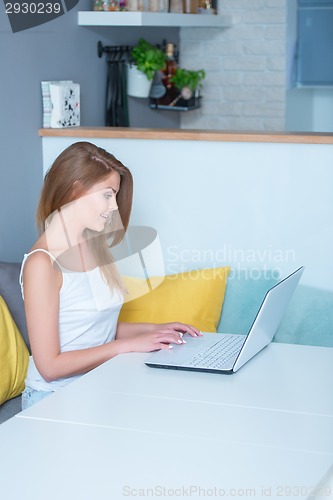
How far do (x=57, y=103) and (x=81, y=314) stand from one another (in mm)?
1064

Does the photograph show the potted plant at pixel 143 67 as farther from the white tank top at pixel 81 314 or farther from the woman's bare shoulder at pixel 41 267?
the woman's bare shoulder at pixel 41 267

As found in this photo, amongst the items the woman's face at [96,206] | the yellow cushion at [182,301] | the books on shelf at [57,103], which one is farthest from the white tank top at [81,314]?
the books on shelf at [57,103]

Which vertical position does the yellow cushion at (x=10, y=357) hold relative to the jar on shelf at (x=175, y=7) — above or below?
below

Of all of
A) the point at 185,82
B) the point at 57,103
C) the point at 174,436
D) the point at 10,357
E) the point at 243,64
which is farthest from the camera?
the point at 243,64

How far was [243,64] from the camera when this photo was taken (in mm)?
3807

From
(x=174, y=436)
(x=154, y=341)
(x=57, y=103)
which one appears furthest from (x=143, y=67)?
(x=174, y=436)

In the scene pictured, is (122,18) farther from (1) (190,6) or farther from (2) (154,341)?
(2) (154,341)

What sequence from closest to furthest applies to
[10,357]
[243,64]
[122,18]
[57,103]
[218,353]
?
[218,353] < [10,357] < [57,103] < [122,18] < [243,64]

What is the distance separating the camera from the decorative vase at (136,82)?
134 inches

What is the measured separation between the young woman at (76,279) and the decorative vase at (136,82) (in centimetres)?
141

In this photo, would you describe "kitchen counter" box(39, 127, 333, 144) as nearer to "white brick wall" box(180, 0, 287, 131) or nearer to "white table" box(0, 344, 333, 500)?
"white table" box(0, 344, 333, 500)

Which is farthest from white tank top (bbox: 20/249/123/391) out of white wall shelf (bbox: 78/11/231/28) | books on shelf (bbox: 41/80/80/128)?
white wall shelf (bbox: 78/11/231/28)

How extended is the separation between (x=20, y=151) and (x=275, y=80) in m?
1.48

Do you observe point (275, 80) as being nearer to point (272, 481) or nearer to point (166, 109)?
point (166, 109)
